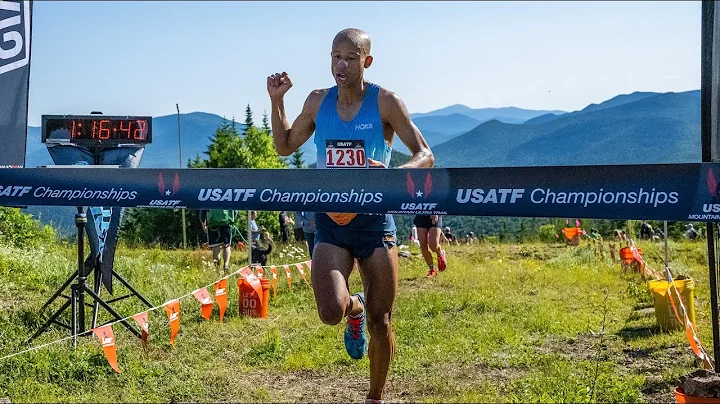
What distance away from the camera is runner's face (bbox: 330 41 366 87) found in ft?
17.7

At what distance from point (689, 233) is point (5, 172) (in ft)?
79.9

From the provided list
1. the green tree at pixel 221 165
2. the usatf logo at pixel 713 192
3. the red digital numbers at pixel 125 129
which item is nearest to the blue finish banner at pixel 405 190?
the usatf logo at pixel 713 192

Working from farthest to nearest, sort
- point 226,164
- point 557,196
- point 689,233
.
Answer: point 226,164 → point 689,233 → point 557,196

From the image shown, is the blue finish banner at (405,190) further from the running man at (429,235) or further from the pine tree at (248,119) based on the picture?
the pine tree at (248,119)

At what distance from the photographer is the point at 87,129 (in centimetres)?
838

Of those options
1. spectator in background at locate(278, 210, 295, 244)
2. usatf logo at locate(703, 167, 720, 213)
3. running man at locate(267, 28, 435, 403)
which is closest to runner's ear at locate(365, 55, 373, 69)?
running man at locate(267, 28, 435, 403)

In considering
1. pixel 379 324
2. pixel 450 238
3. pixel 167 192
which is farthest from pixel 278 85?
pixel 450 238

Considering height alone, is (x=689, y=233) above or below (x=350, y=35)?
below

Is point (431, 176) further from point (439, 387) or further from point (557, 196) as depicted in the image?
point (439, 387)

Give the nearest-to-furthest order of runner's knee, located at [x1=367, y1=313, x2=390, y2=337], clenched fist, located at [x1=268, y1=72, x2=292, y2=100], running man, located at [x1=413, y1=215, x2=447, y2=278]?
runner's knee, located at [x1=367, y1=313, x2=390, y2=337] < clenched fist, located at [x1=268, y1=72, x2=292, y2=100] < running man, located at [x1=413, y1=215, x2=447, y2=278]

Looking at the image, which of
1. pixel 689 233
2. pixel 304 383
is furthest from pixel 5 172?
pixel 689 233

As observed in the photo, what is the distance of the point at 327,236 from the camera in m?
5.39

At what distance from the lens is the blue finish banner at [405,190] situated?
15.8ft

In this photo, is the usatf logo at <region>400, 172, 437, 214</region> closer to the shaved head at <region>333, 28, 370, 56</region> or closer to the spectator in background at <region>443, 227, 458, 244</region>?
the shaved head at <region>333, 28, 370, 56</region>
